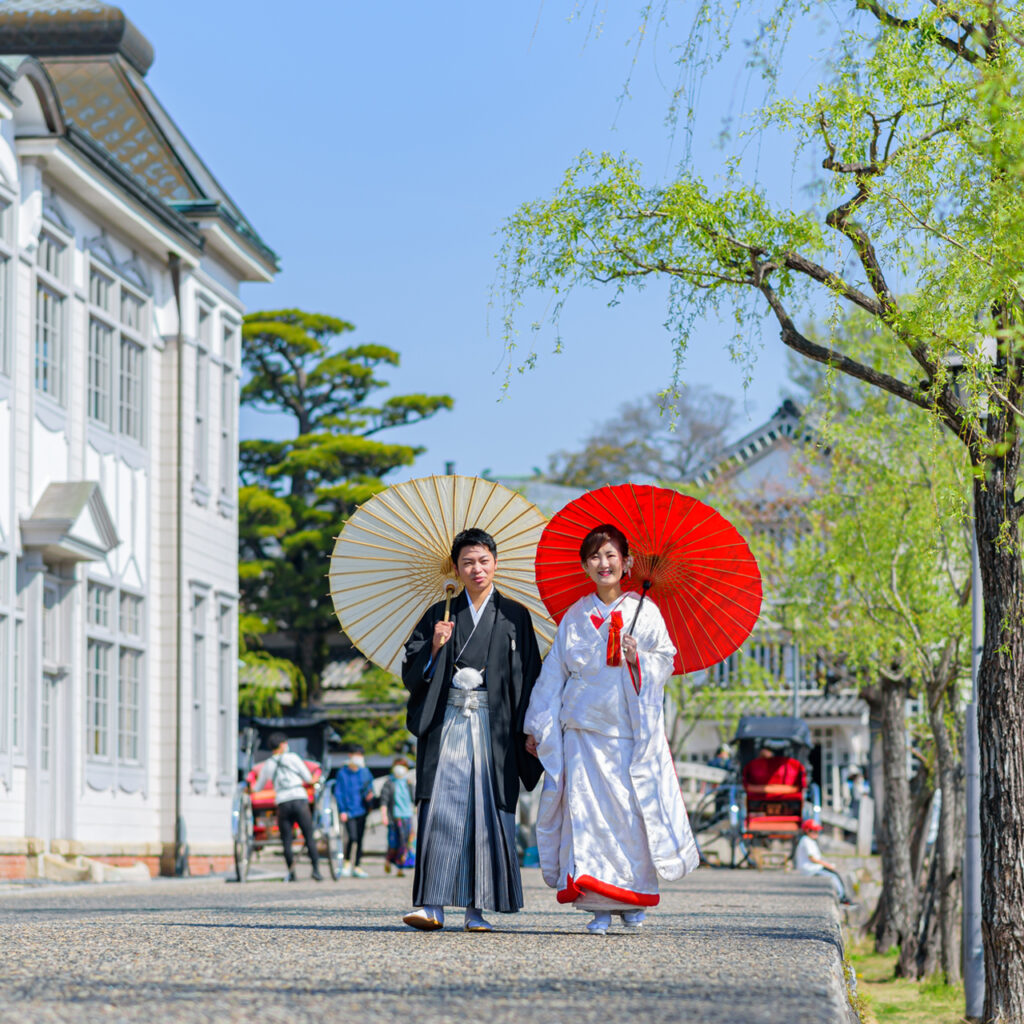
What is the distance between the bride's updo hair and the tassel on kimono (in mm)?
359

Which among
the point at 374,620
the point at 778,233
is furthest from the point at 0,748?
the point at 778,233

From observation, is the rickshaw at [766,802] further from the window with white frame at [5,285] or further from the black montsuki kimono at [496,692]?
the black montsuki kimono at [496,692]

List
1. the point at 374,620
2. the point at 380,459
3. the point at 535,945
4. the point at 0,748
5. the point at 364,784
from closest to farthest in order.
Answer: the point at 535,945
the point at 374,620
the point at 0,748
the point at 364,784
the point at 380,459

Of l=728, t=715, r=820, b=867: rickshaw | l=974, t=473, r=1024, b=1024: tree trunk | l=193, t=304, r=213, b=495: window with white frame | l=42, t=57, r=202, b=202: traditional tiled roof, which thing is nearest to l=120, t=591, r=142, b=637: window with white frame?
l=193, t=304, r=213, b=495: window with white frame

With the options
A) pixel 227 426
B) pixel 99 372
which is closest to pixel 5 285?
pixel 99 372

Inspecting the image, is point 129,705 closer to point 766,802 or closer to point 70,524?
point 70,524

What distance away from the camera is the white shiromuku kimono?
808 cm

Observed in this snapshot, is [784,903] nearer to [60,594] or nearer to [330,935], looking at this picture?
[330,935]

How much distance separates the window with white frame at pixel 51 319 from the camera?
1930 cm

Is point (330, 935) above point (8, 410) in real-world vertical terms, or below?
below

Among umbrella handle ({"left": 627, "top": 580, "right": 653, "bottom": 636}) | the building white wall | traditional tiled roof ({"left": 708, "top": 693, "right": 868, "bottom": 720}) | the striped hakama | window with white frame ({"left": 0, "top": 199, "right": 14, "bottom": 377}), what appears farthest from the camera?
traditional tiled roof ({"left": 708, "top": 693, "right": 868, "bottom": 720})

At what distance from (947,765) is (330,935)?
1447 centimetres

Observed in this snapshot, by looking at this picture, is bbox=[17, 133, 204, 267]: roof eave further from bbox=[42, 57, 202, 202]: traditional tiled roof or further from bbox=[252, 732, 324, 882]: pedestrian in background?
bbox=[252, 732, 324, 882]: pedestrian in background

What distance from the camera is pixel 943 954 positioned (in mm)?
20594
